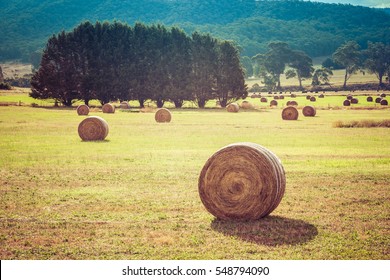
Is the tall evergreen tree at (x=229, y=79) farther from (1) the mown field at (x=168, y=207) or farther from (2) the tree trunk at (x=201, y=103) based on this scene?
(1) the mown field at (x=168, y=207)

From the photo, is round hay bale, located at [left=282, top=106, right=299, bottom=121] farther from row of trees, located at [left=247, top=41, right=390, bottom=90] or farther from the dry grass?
row of trees, located at [left=247, top=41, right=390, bottom=90]

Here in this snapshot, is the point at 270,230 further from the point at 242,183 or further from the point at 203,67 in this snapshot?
the point at 203,67

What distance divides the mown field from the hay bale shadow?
2 centimetres

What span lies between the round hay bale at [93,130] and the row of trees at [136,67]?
157ft

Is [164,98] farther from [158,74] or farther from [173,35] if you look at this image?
[173,35]

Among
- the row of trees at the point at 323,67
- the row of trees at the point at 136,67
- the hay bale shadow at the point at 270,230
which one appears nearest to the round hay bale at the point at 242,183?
the hay bale shadow at the point at 270,230

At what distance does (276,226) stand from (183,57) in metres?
73.1

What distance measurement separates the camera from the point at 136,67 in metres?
80.2

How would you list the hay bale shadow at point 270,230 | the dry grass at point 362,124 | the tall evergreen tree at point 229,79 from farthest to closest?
the tall evergreen tree at point 229,79 < the dry grass at point 362,124 < the hay bale shadow at point 270,230

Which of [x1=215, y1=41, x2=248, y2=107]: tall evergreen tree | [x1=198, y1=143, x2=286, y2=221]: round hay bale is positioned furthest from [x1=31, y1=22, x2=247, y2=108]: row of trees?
[x1=198, y1=143, x2=286, y2=221]: round hay bale

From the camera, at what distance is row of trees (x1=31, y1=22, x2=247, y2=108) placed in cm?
7719

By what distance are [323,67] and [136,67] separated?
108310mm

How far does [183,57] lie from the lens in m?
82.8

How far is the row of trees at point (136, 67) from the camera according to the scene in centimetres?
7719
